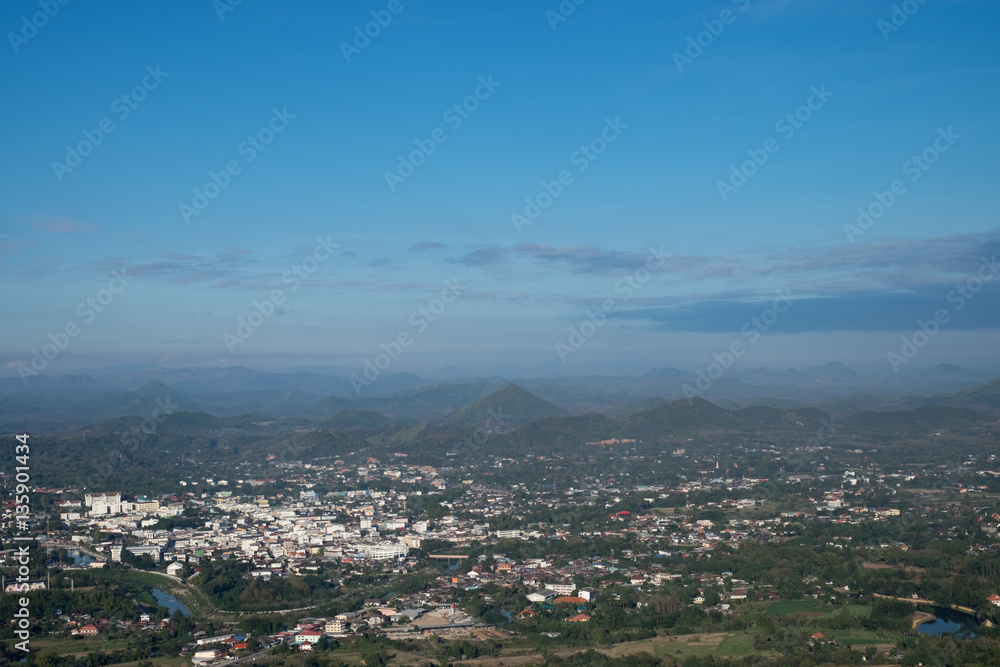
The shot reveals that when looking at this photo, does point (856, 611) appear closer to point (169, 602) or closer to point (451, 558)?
point (451, 558)

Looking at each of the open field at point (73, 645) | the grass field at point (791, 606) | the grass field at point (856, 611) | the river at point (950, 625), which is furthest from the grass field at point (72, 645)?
the river at point (950, 625)

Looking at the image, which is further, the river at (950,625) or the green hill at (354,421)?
the green hill at (354,421)

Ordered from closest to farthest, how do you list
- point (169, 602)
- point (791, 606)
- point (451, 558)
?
point (791, 606), point (169, 602), point (451, 558)

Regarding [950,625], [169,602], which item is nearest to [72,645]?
[169,602]

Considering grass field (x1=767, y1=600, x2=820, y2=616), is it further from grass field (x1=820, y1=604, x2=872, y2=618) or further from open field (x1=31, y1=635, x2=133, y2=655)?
open field (x1=31, y1=635, x2=133, y2=655)

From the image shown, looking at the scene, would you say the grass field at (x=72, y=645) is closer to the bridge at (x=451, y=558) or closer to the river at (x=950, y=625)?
the bridge at (x=451, y=558)

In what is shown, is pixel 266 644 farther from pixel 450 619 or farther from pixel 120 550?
pixel 120 550

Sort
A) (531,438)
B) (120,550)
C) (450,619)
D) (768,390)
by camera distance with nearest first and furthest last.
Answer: (450,619) < (120,550) < (531,438) < (768,390)

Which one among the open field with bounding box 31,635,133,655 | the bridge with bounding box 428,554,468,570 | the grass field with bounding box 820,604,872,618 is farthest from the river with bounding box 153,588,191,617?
the grass field with bounding box 820,604,872,618

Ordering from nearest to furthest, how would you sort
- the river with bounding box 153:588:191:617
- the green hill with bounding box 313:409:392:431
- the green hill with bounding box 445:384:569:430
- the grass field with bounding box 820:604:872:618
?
the grass field with bounding box 820:604:872:618 < the river with bounding box 153:588:191:617 < the green hill with bounding box 313:409:392:431 < the green hill with bounding box 445:384:569:430

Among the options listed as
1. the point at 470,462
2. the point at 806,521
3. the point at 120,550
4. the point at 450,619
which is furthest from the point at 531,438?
the point at 450,619

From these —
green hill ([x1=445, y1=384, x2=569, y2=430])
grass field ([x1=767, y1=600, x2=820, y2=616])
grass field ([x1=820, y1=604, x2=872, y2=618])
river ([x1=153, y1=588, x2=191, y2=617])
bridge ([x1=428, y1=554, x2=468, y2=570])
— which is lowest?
river ([x1=153, y1=588, x2=191, y2=617])
